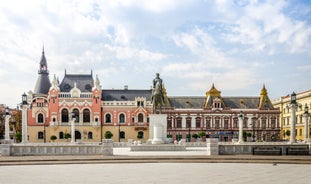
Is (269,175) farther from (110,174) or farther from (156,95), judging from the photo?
(156,95)

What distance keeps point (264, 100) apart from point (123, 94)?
113ft

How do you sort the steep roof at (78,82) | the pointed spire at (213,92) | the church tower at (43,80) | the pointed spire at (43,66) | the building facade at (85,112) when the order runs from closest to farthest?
the building facade at (85,112), the steep roof at (78,82), the church tower at (43,80), the pointed spire at (213,92), the pointed spire at (43,66)

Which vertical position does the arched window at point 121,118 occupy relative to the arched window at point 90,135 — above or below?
above

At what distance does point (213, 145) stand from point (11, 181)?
17387 millimetres

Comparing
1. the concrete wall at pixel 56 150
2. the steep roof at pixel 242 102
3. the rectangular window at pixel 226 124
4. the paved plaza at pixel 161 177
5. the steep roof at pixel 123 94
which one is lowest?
the rectangular window at pixel 226 124

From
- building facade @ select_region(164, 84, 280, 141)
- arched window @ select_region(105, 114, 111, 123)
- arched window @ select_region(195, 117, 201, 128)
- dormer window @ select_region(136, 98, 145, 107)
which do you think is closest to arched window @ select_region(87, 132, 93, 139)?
arched window @ select_region(105, 114, 111, 123)

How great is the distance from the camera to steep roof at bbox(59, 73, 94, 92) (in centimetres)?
8400

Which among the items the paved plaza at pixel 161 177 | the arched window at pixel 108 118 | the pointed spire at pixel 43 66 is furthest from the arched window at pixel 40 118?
the paved plaza at pixel 161 177

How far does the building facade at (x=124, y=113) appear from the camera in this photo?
264 feet

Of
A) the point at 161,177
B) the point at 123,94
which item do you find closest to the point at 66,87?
the point at 123,94

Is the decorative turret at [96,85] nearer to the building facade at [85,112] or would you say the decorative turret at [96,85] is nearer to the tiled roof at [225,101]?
the building facade at [85,112]

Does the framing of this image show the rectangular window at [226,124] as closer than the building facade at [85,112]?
No

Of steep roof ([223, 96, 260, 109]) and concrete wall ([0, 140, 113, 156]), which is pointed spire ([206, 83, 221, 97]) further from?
concrete wall ([0, 140, 113, 156])

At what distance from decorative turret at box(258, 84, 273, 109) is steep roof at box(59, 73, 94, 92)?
41225 mm
